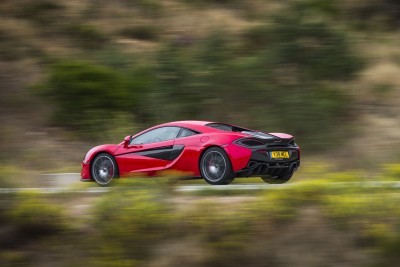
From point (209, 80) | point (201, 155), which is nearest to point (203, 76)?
point (209, 80)

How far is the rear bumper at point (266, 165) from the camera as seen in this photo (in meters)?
13.0

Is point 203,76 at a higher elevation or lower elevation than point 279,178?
higher

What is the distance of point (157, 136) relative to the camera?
A: 13984 millimetres

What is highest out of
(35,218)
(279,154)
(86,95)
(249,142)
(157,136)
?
(86,95)

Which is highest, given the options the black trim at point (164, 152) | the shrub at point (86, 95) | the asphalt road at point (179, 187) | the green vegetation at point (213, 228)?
the shrub at point (86, 95)

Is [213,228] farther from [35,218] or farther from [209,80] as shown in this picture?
[209,80]

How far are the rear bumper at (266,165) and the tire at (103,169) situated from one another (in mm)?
2503

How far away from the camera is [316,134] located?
19.2m

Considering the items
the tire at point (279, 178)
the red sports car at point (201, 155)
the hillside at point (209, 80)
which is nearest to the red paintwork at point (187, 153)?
the red sports car at point (201, 155)

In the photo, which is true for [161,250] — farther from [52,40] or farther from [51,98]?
[52,40]

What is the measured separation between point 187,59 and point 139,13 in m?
6.18

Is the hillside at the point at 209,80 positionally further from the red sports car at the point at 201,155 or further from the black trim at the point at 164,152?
the black trim at the point at 164,152

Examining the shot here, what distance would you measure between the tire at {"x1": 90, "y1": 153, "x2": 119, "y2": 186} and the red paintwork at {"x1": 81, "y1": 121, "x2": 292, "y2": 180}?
76mm

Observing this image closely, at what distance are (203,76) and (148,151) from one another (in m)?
7.67
